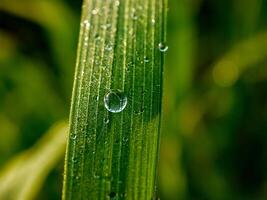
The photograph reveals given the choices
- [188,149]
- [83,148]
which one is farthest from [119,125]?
[188,149]

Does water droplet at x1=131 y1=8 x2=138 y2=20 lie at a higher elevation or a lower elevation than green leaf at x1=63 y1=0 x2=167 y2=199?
higher

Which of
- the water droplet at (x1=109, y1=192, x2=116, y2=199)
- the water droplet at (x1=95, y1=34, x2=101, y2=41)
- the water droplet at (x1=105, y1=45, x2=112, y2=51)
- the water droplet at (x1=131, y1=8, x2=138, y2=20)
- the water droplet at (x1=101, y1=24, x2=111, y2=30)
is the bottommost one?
the water droplet at (x1=109, y1=192, x2=116, y2=199)

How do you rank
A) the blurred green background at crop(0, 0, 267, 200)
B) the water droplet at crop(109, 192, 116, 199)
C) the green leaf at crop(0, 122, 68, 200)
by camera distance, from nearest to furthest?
the water droplet at crop(109, 192, 116, 199)
the green leaf at crop(0, 122, 68, 200)
the blurred green background at crop(0, 0, 267, 200)

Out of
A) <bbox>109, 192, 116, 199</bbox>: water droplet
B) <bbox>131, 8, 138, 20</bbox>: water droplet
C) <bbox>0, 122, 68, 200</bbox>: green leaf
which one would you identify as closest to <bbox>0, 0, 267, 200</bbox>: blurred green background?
<bbox>0, 122, 68, 200</bbox>: green leaf

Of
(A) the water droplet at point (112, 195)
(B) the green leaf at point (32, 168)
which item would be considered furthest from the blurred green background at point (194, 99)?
(A) the water droplet at point (112, 195)

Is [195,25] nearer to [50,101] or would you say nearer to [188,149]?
[188,149]

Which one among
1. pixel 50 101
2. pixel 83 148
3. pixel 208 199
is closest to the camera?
pixel 83 148

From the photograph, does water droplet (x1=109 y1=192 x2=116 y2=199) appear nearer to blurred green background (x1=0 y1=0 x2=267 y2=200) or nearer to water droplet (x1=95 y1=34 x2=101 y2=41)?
water droplet (x1=95 y1=34 x2=101 y2=41)
